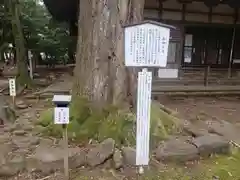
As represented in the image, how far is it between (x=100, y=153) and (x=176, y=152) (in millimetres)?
1088

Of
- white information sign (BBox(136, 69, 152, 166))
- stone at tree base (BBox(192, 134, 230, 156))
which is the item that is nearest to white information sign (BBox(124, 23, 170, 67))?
white information sign (BBox(136, 69, 152, 166))

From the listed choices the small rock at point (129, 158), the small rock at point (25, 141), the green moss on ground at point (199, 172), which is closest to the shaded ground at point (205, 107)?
the green moss on ground at point (199, 172)

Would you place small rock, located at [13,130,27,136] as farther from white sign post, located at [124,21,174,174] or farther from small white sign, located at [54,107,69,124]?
white sign post, located at [124,21,174,174]

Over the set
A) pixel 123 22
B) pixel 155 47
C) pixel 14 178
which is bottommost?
pixel 14 178

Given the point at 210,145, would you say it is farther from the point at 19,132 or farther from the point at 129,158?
the point at 19,132

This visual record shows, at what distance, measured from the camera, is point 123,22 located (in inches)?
186

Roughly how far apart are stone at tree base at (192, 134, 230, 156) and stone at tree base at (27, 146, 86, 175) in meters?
1.73

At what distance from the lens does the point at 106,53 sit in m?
4.77

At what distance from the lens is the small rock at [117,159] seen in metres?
3.95

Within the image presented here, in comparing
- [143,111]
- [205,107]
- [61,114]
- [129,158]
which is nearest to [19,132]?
[61,114]

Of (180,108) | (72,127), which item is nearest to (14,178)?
(72,127)

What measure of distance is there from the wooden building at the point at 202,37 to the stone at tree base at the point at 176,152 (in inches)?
227

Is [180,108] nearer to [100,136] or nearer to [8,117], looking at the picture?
[100,136]

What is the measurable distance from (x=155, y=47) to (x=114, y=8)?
4.55 ft
